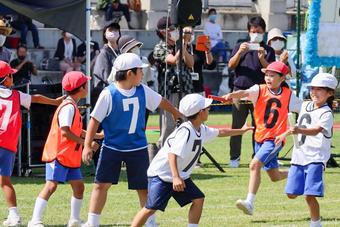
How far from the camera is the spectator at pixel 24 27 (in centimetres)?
2835

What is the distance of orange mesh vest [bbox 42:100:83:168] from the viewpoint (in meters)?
10.8

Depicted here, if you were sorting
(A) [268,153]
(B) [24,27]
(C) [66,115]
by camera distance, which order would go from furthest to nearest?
(B) [24,27]
(A) [268,153]
(C) [66,115]

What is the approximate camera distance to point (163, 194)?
9602mm

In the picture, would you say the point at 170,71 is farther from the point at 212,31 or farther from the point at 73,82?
the point at 212,31

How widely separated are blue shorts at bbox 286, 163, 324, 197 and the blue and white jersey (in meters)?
1.63

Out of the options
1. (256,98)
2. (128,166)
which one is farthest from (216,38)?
(128,166)

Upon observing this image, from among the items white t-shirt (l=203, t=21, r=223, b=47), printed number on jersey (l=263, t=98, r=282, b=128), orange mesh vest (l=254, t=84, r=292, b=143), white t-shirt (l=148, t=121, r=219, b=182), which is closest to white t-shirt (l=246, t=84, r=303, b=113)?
orange mesh vest (l=254, t=84, r=292, b=143)

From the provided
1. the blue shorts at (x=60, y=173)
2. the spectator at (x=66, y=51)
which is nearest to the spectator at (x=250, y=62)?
the blue shorts at (x=60, y=173)

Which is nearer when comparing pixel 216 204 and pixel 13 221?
pixel 13 221

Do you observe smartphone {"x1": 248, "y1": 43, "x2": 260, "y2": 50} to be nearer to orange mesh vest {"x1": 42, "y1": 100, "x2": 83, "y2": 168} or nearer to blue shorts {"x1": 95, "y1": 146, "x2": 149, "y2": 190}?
orange mesh vest {"x1": 42, "y1": 100, "x2": 83, "y2": 168}

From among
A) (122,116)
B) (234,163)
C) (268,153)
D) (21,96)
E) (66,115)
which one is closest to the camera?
(122,116)

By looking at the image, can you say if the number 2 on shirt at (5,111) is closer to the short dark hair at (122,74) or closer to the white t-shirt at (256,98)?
the short dark hair at (122,74)

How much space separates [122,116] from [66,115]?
2.39ft

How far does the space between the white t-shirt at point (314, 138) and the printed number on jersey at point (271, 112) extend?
1.51m
